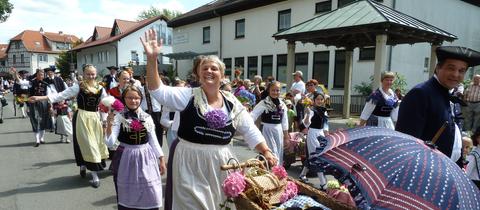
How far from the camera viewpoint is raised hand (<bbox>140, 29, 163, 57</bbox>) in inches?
110

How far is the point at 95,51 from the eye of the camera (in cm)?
4694

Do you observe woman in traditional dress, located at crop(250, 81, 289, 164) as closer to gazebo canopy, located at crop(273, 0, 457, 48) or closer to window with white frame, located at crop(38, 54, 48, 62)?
gazebo canopy, located at crop(273, 0, 457, 48)

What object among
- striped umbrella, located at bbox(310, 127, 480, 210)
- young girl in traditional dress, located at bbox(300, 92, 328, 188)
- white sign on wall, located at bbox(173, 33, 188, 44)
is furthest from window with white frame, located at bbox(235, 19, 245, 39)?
striped umbrella, located at bbox(310, 127, 480, 210)

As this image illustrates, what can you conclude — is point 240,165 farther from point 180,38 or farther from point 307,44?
point 180,38

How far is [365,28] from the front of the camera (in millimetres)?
10922

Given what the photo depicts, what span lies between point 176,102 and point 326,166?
1.39m

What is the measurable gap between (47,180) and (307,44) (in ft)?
50.0

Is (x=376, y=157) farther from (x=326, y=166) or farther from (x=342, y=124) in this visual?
(x=342, y=124)

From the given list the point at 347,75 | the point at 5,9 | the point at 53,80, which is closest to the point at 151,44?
the point at 53,80

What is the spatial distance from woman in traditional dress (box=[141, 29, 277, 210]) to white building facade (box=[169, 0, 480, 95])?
47.1 ft

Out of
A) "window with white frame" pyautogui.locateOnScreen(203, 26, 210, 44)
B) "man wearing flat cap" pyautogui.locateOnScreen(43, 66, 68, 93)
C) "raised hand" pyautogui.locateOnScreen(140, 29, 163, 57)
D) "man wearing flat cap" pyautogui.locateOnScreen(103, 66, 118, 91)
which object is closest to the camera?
"raised hand" pyautogui.locateOnScreen(140, 29, 163, 57)

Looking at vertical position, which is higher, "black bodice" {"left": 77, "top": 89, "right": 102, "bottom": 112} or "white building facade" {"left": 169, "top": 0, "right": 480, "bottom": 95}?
"white building facade" {"left": 169, "top": 0, "right": 480, "bottom": 95}

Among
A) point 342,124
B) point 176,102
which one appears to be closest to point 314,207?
point 176,102

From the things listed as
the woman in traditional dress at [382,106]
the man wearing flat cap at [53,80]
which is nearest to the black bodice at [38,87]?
the man wearing flat cap at [53,80]
